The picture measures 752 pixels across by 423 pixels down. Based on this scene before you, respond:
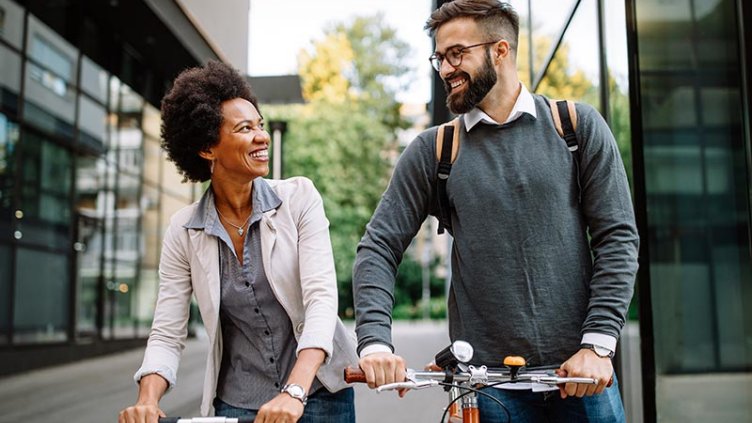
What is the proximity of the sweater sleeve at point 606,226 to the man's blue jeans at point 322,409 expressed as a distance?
785 mm

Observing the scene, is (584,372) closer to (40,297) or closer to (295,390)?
(295,390)

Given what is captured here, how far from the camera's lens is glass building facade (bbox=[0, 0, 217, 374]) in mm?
12492

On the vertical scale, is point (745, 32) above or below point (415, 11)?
below

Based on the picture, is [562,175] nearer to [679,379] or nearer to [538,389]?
[538,389]

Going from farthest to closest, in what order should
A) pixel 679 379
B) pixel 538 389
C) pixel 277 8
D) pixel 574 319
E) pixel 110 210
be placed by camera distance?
pixel 110 210 → pixel 277 8 → pixel 679 379 → pixel 574 319 → pixel 538 389

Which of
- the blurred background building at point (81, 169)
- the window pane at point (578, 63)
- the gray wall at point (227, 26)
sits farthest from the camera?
the blurred background building at point (81, 169)

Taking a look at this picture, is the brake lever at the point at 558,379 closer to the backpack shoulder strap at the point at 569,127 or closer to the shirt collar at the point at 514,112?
the backpack shoulder strap at the point at 569,127

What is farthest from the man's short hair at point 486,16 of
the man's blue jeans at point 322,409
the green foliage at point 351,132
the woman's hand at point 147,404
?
the green foliage at point 351,132

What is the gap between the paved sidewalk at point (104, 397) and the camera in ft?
24.1

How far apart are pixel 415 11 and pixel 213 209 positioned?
886 cm

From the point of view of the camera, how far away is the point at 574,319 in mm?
2021

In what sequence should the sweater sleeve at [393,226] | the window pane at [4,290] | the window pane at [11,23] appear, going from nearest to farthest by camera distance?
the sweater sleeve at [393,226] → the window pane at [11,23] → the window pane at [4,290]

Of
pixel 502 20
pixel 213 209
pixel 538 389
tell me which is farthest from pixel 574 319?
pixel 213 209

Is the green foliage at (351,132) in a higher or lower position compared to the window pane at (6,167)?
higher
